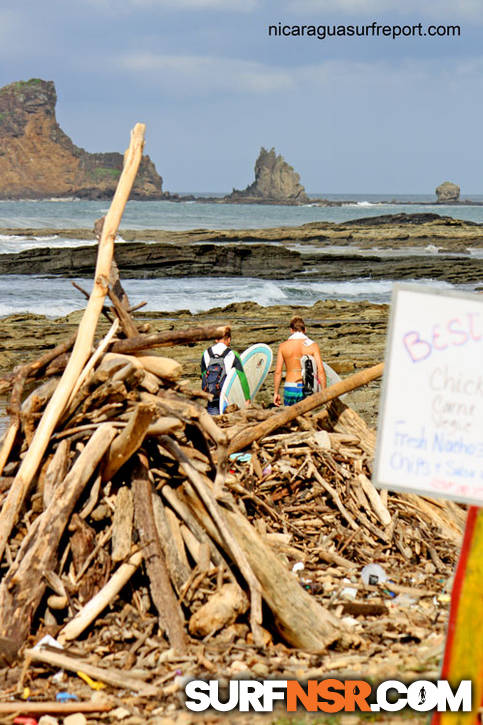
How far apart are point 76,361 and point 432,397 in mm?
2559

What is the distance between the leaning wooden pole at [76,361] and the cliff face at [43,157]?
15597 centimetres

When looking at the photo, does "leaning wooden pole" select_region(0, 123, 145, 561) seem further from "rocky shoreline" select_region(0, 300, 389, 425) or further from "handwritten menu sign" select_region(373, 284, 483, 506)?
"rocky shoreline" select_region(0, 300, 389, 425)

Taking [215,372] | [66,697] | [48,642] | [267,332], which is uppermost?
[215,372]

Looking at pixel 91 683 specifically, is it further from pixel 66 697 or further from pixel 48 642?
pixel 48 642

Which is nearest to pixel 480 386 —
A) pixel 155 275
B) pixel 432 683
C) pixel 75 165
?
pixel 432 683

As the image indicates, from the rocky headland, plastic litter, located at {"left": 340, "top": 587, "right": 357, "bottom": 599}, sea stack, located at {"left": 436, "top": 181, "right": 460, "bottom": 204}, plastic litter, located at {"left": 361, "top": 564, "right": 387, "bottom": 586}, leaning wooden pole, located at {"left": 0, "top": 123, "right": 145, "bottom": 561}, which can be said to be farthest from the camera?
sea stack, located at {"left": 436, "top": 181, "right": 460, "bottom": 204}

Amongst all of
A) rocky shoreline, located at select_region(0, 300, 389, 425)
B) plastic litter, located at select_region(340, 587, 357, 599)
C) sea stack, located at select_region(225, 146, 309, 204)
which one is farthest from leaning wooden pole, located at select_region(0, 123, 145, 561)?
sea stack, located at select_region(225, 146, 309, 204)

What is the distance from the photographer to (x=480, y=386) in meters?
3.25

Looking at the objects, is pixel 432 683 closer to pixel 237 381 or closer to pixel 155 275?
pixel 237 381

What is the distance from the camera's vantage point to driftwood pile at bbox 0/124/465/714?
4238mm

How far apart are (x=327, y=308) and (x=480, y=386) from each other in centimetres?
1921

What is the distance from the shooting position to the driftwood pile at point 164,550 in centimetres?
424

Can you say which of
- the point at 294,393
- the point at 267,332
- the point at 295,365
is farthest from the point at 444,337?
the point at 267,332

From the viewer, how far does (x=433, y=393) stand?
327 centimetres
